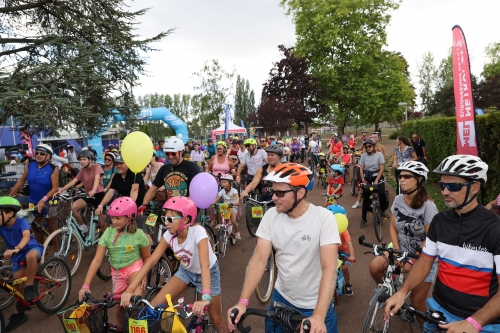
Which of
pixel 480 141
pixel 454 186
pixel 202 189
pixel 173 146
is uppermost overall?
pixel 173 146

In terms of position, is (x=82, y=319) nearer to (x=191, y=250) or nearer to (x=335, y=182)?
(x=191, y=250)

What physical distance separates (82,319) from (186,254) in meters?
1.05

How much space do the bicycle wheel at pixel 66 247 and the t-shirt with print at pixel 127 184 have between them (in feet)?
3.42

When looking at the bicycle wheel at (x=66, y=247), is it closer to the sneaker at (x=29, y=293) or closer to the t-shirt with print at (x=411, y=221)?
the sneaker at (x=29, y=293)

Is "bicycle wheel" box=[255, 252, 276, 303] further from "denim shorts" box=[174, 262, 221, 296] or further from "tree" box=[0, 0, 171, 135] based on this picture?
"tree" box=[0, 0, 171, 135]

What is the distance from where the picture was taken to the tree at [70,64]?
26.4 ft

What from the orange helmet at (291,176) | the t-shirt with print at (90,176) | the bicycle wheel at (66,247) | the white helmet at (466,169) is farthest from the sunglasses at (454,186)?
the t-shirt with print at (90,176)

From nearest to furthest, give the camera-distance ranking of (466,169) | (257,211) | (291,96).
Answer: (466,169), (257,211), (291,96)

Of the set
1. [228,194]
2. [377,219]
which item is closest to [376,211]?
[377,219]

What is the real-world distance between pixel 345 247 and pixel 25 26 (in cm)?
1186

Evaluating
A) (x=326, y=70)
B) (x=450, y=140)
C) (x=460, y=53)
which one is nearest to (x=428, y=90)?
(x=326, y=70)

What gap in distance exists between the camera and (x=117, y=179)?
6.36 meters

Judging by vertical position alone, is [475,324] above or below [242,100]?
below

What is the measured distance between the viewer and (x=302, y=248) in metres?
2.47
